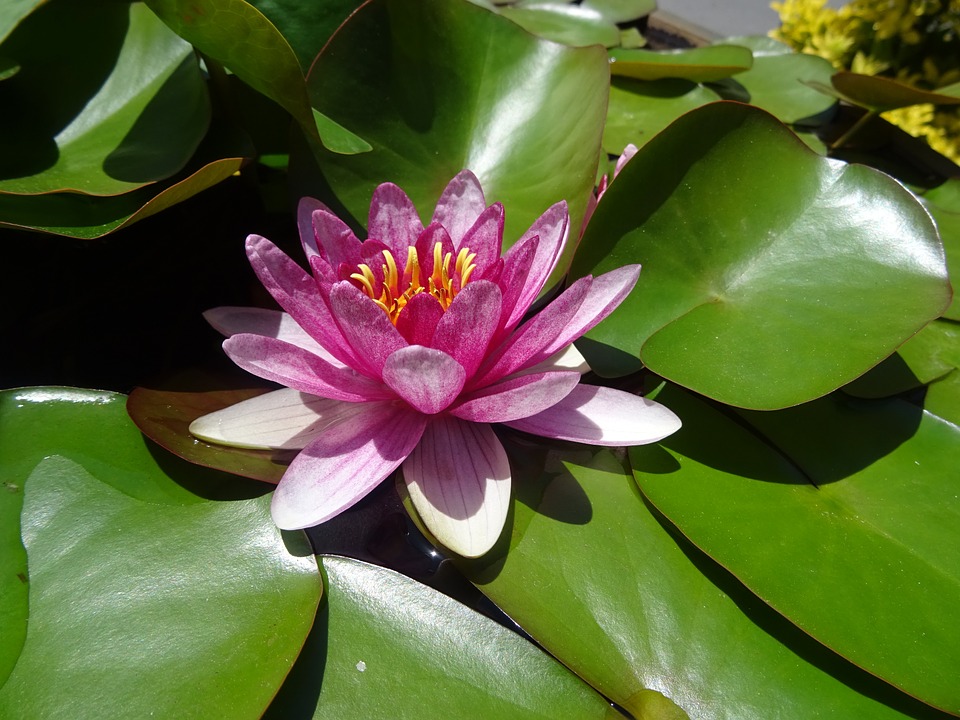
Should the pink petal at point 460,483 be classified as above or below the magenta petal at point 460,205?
below

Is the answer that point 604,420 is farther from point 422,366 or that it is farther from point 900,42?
point 900,42

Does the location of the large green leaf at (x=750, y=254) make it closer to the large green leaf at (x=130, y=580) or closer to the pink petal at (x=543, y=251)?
the pink petal at (x=543, y=251)

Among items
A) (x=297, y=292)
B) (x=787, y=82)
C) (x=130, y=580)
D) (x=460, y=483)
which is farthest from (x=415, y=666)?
(x=787, y=82)

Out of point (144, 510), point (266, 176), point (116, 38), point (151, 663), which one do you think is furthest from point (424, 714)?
point (116, 38)

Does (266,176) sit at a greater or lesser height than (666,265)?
lesser

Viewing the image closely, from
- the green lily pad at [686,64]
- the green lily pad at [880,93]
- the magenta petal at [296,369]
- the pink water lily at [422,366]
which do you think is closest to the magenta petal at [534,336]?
the pink water lily at [422,366]

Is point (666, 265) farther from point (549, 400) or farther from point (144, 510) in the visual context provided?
point (144, 510)
